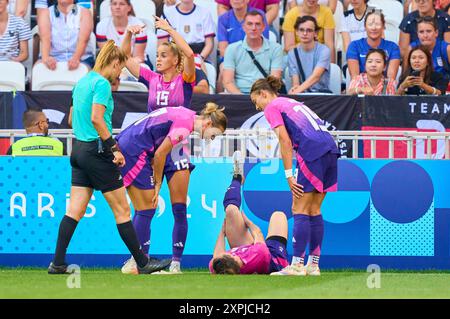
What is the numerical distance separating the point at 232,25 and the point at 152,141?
5.93 metres

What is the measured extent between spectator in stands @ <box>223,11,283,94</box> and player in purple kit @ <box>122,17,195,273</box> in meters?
4.12

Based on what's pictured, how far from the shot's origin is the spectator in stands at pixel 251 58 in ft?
56.3

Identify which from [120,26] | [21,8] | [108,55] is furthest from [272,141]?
[21,8]

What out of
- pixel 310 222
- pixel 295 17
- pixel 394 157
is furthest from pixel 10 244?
pixel 295 17

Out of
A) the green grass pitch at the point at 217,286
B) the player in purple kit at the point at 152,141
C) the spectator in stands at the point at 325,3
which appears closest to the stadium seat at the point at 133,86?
the spectator in stands at the point at 325,3

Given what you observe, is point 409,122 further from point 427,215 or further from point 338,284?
point 338,284

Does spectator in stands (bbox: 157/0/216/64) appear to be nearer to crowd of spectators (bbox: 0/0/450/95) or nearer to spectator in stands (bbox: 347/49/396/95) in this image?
crowd of spectators (bbox: 0/0/450/95)

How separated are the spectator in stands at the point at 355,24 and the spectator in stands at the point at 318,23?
238mm

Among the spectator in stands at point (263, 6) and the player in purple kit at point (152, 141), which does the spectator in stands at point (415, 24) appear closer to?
the spectator in stands at point (263, 6)

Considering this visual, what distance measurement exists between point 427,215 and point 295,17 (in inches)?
196

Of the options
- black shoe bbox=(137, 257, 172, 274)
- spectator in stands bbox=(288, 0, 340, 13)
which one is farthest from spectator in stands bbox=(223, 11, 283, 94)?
black shoe bbox=(137, 257, 172, 274)

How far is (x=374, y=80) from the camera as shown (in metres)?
16.8

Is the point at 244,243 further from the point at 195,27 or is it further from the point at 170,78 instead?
the point at 195,27

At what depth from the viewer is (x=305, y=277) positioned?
39.7 ft
